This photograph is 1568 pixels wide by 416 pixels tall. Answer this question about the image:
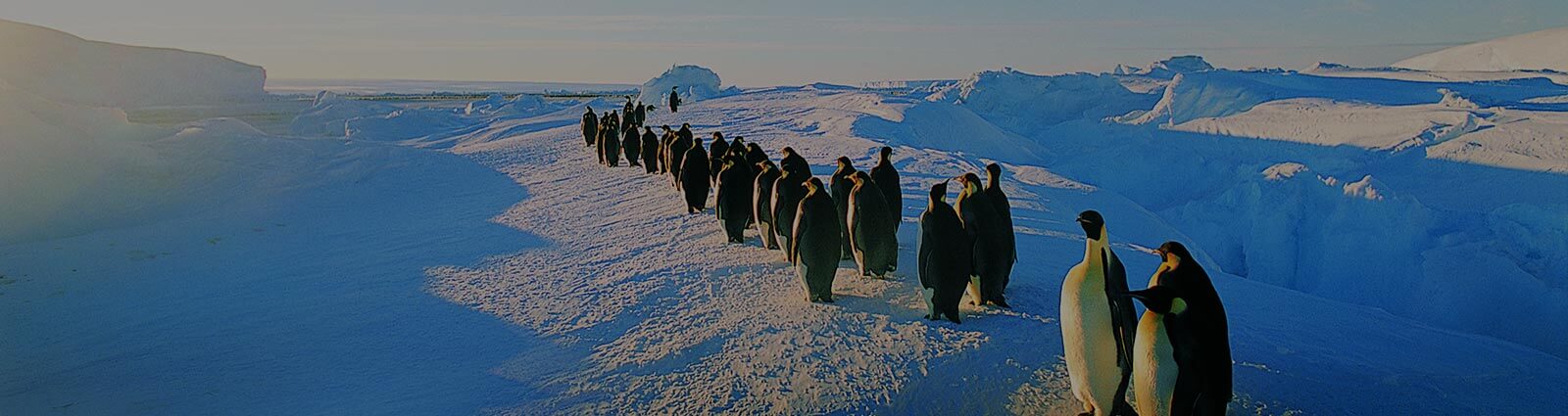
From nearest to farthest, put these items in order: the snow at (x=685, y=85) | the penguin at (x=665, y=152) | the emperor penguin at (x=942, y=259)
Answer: the emperor penguin at (x=942, y=259) < the penguin at (x=665, y=152) < the snow at (x=685, y=85)

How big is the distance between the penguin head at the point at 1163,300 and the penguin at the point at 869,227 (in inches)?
93.0

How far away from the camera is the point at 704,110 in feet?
78.0

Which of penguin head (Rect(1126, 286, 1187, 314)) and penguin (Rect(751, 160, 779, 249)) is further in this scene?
penguin (Rect(751, 160, 779, 249))

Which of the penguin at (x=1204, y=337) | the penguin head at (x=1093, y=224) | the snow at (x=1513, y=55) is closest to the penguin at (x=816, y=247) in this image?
the penguin head at (x=1093, y=224)

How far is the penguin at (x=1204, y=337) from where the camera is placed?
2.72m

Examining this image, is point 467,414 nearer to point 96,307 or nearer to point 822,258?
point 822,258

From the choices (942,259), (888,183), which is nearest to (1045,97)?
(888,183)

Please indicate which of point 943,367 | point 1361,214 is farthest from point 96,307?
point 1361,214

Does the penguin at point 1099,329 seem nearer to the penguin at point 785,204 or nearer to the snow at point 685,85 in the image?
the penguin at point 785,204

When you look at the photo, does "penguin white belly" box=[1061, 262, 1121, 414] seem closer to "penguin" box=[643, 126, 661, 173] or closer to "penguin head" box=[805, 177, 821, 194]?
"penguin head" box=[805, 177, 821, 194]

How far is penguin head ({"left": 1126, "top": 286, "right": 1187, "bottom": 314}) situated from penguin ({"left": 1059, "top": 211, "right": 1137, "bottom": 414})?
35cm

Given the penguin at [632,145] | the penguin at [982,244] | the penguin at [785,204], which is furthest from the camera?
the penguin at [632,145]

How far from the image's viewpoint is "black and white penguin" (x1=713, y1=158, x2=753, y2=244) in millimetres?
6562

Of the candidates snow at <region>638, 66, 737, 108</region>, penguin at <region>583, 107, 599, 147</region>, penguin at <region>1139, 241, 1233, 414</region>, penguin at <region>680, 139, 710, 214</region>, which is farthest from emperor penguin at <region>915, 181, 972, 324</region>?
snow at <region>638, 66, 737, 108</region>
